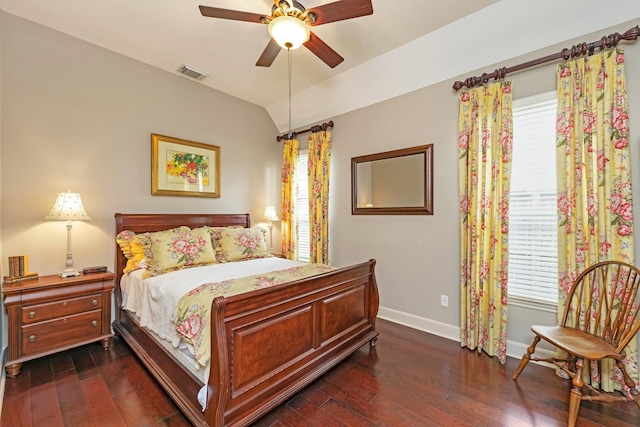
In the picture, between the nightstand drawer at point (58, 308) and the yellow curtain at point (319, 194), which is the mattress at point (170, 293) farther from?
the yellow curtain at point (319, 194)

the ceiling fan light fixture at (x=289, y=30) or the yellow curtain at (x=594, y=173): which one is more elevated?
the ceiling fan light fixture at (x=289, y=30)

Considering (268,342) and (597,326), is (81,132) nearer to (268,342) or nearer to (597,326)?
(268,342)

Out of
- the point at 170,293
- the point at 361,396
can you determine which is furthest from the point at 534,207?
the point at 170,293

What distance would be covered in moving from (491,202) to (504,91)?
3.27ft

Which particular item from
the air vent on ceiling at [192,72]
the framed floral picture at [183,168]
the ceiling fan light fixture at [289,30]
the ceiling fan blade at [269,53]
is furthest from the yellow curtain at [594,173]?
the framed floral picture at [183,168]

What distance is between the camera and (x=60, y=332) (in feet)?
7.91

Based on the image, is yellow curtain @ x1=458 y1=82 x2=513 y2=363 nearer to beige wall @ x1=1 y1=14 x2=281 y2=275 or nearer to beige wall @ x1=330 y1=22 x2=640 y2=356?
beige wall @ x1=330 y1=22 x2=640 y2=356

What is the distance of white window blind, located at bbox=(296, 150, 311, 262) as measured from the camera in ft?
14.5

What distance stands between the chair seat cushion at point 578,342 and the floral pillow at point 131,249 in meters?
3.44

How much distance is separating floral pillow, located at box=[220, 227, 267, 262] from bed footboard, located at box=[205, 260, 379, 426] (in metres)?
1.40

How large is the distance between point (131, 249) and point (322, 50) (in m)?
2.67

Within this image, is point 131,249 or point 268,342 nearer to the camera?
point 268,342

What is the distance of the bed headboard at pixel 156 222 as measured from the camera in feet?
9.96

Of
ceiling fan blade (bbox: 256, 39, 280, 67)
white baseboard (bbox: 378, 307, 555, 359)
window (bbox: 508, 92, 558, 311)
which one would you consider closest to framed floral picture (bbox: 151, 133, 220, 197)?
ceiling fan blade (bbox: 256, 39, 280, 67)
